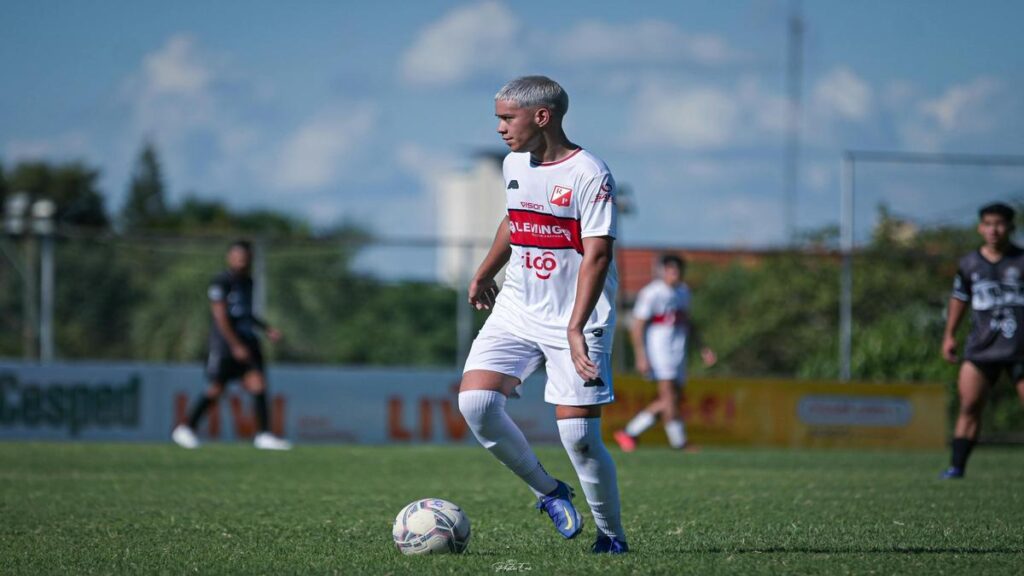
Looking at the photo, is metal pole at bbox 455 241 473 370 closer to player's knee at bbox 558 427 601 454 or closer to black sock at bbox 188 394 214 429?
black sock at bbox 188 394 214 429

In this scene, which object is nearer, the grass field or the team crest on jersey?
the grass field

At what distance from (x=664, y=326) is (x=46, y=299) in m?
8.46

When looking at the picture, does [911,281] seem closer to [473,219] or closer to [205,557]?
[205,557]

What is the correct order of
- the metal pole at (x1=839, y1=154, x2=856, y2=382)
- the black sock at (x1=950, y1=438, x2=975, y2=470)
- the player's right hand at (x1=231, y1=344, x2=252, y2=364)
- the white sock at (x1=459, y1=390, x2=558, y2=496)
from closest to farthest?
the white sock at (x1=459, y1=390, x2=558, y2=496) → the black sock at (x1=950, y1=438, x2=975, y2=470) → the player's right hand at (x1=231, y1=344, x2=252, y2=364) → the metal pole at (x1=839, y1=154, x2=856, y2=382)

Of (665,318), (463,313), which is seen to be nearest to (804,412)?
(665,318)

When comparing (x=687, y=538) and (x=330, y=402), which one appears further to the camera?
(x=330, y=402)

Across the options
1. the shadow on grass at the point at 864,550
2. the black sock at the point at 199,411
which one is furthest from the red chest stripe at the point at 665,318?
the shadow on grass at the point at 864,550

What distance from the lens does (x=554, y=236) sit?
241 inches

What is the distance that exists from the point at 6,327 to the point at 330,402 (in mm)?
5030

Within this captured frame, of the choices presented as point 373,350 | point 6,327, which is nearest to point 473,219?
point 373,350

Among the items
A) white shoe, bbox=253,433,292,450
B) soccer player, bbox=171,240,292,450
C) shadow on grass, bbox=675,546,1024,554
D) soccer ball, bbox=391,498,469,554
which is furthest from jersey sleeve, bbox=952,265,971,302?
white shoe, bbox=253,433,292,450

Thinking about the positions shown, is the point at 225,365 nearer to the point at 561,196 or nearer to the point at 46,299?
the point at 46,299

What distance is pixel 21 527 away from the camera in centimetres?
737

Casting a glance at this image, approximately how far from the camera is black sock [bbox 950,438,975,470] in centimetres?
1148
